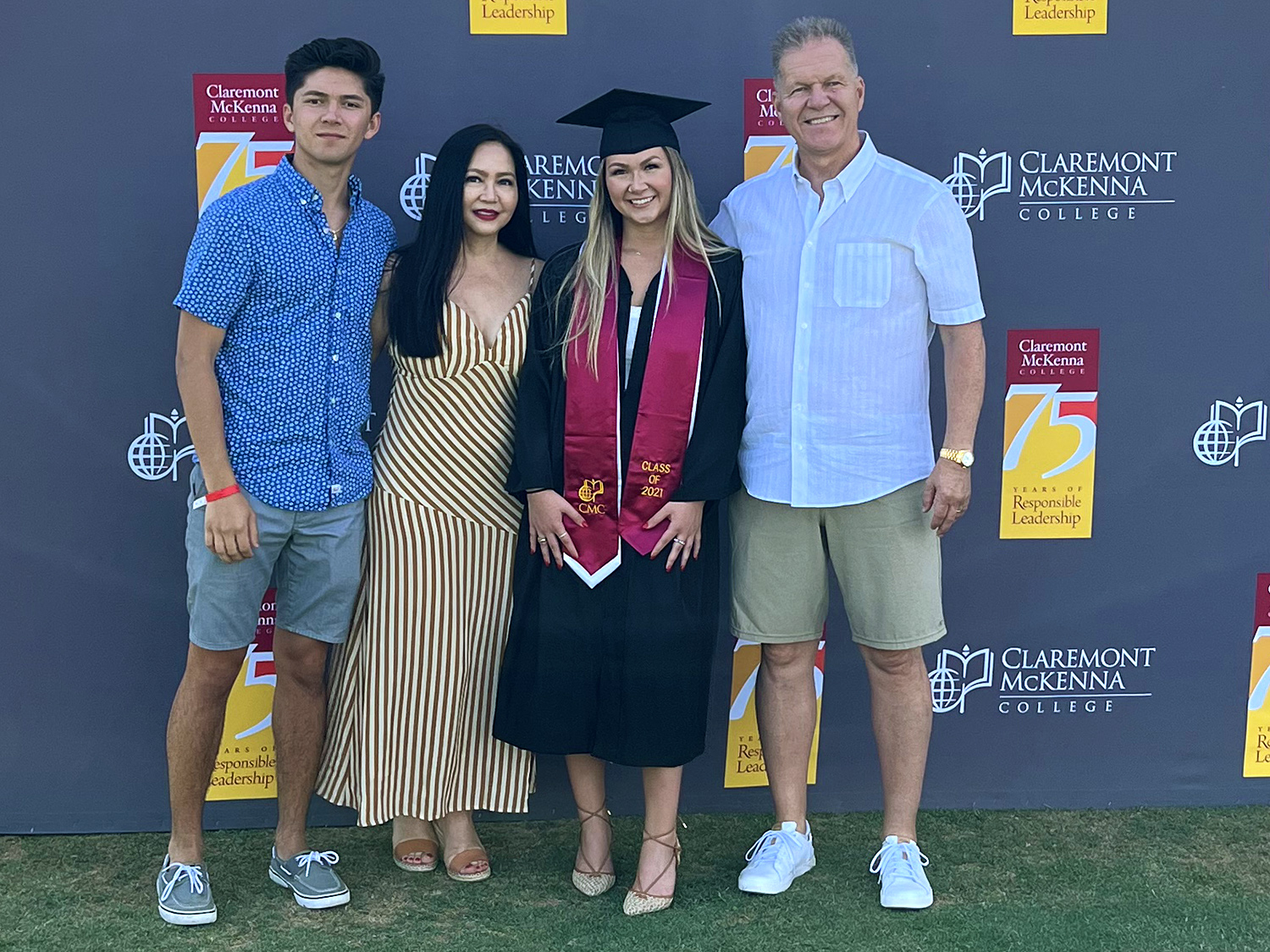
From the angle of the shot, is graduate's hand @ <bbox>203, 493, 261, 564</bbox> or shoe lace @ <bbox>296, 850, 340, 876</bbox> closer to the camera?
graduate's hand @ <bbox>203, 493, 261, 564</bbox>

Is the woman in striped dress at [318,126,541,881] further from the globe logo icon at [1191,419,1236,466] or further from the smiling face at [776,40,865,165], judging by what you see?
the globe logo icon at [1191,419,1236,466]

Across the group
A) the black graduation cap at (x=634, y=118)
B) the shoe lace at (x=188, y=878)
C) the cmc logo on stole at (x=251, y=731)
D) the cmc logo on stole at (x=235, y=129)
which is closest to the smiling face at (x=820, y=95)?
the black graduation cap at (x=634, y=118)

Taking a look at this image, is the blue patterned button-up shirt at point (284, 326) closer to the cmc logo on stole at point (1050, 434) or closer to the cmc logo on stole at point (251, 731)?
the cmc logo on stole at point (251, 731)

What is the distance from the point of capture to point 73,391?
10.2ft

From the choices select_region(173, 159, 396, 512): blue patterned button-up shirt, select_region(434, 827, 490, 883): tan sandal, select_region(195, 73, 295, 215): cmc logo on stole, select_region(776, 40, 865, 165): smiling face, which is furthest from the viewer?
select_region(195, 73, 295, 215): cmc logo on stole

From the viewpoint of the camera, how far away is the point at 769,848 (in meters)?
2.91

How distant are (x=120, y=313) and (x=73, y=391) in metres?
0.22

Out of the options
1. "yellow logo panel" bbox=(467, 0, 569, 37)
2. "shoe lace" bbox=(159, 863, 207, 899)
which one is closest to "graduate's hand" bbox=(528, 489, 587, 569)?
"shoe lace" bbox=(159, 863, 207, 899)

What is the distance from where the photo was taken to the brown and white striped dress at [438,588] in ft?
9.07

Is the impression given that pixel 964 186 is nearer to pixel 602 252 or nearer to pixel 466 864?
pixel 602 252

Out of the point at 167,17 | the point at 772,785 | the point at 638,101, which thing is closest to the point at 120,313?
the point at 167,17

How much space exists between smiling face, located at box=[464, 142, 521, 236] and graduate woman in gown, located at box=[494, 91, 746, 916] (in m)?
0.16

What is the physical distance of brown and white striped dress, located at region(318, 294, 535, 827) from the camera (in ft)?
9.07

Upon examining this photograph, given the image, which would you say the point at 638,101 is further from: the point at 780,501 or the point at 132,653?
the point at 132,653
